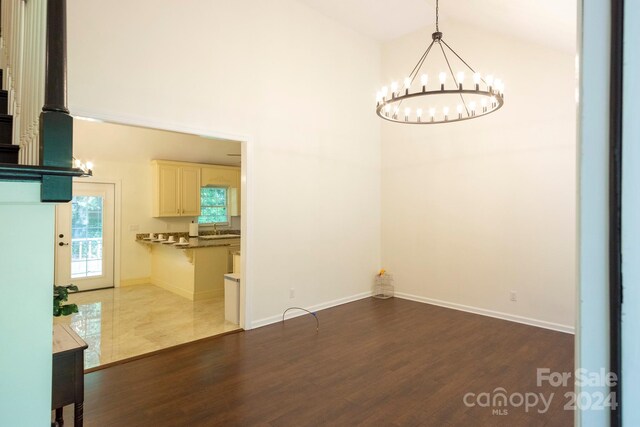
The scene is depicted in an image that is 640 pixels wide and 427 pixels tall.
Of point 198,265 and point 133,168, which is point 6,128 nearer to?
point 198,265

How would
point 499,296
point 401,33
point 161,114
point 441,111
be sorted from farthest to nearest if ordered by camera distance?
point 401,33 < point 441,111 < point 499,296 < point 161,114

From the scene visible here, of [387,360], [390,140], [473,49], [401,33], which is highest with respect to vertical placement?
[401,33]

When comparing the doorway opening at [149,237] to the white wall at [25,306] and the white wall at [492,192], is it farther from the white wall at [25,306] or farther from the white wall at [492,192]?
the white wall at [25,306]

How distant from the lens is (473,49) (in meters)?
5.18

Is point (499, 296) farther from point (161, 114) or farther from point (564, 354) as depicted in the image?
point (161, 114)

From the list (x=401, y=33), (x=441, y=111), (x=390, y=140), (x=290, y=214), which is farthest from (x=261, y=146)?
(x=401, y=33)

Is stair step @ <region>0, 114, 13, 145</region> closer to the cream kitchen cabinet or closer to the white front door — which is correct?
the white front door

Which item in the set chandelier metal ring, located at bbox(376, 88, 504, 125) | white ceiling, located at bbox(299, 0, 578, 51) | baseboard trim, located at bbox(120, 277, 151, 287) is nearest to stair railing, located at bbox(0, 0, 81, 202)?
chandelier metal ring, located at bbox(376, 88, 504, 125)

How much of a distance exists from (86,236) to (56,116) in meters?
6.69

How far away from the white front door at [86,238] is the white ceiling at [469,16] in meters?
5.21

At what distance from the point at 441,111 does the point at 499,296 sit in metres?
2.88

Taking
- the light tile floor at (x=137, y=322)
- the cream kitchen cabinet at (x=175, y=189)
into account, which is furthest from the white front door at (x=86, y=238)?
the cream kitchen cabinet at (x=175, y=189)

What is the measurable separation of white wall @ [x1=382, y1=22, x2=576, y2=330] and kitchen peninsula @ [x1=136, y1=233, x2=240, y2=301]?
286 cm

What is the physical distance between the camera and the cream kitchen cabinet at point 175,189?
23.9ft
